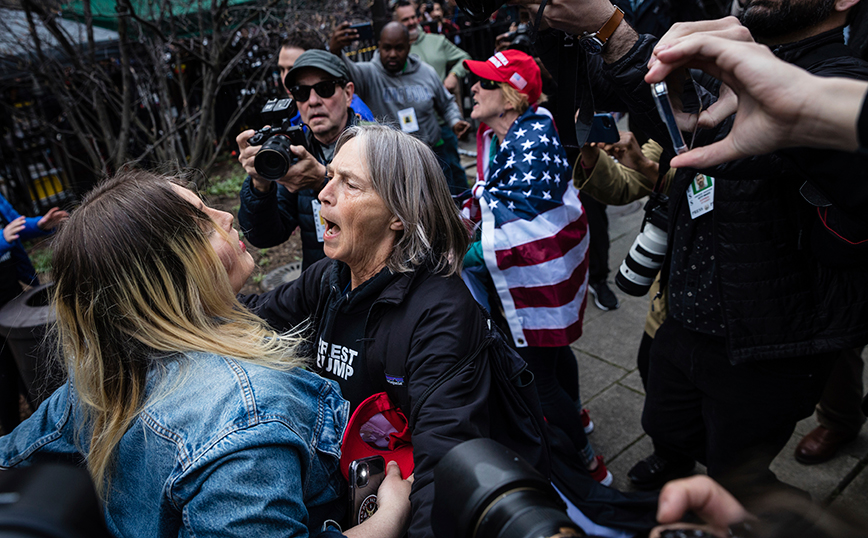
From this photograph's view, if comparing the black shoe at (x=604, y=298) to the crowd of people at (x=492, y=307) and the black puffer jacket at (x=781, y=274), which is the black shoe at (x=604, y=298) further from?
the black puffer jacket at (x=781, y=274)

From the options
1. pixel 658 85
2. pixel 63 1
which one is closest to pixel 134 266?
pixel 658 85

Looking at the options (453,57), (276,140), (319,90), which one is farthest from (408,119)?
(453,57)

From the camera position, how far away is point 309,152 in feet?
9.06

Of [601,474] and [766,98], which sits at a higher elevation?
[766,98]

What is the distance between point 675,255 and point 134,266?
1.84 meters

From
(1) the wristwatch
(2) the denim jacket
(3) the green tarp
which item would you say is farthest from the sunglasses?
(3) the green tarp

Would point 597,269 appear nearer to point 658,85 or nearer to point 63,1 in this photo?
point 658,85

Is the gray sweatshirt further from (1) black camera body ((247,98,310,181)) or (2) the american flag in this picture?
(2) the american flag

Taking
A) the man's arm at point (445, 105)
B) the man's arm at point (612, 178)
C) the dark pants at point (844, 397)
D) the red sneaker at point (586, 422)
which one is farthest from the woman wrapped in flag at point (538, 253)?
the man's arm at point (445, 105)

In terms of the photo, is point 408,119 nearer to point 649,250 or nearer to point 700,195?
point 649,250

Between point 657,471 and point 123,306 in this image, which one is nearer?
point 123,306

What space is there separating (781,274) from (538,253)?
3.51 feet

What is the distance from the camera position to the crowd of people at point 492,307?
1.08 m

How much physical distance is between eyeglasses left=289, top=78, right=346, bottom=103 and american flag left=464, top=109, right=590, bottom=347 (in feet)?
3.56
